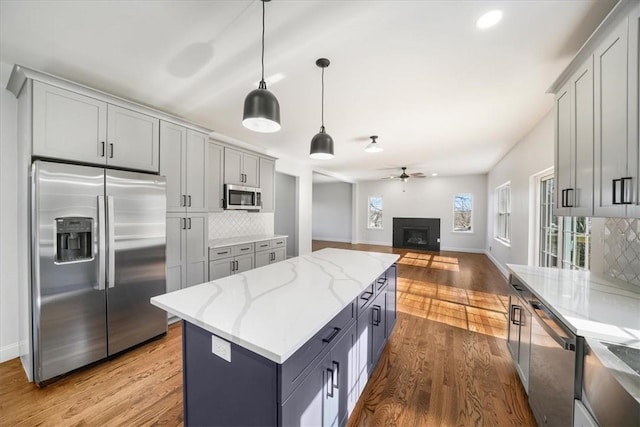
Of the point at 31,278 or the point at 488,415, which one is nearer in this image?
the point at 488,415

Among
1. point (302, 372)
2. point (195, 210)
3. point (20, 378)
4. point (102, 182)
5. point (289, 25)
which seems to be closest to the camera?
point (302, 372)

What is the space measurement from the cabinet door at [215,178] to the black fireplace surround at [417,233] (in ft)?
23.2

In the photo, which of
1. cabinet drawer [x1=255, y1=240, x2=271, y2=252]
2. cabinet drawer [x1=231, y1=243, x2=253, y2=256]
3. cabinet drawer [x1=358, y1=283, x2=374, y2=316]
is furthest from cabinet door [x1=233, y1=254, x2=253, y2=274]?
cabinet drawer [x1=358, y1=283, x2=374, y2=316]

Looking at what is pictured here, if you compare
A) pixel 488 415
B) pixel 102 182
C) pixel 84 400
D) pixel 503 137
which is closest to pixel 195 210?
pixel 102 182

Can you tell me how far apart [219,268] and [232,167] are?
1558 millimetres

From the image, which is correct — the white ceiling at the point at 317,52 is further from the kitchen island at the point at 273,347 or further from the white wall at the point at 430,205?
the white wall at the point at 430,205

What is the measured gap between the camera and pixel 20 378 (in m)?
2.01

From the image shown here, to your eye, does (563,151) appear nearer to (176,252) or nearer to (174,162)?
(174,162)

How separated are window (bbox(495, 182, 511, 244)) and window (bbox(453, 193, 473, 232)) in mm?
1696

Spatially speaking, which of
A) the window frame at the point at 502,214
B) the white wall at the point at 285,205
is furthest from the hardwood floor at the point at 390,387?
the white wall at the point at 285,205

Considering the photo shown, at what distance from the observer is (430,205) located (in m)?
8.87

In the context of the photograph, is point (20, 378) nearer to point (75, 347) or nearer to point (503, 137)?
point (75, 347)

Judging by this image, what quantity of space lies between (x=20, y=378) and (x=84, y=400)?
2.46 feet

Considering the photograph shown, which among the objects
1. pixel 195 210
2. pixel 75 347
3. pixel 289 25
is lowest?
pixel 75 347
